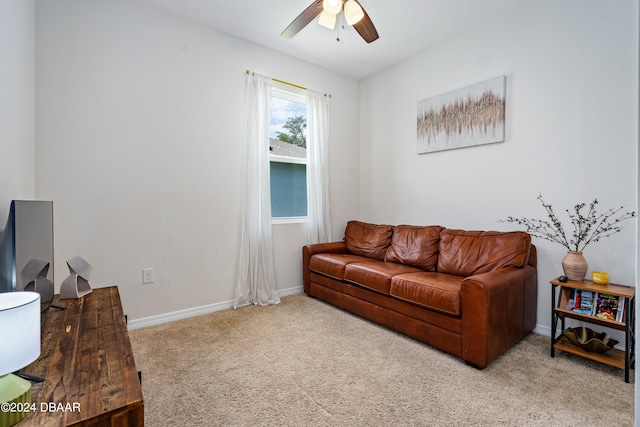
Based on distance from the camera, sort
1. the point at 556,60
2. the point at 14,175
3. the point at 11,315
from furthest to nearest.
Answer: the point at 556,60 < the point at 14,175 < the point at 11,315

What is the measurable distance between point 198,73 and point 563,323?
3715 mm

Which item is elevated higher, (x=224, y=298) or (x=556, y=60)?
(x=556, y=60)

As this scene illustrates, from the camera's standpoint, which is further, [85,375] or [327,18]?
[327,18]

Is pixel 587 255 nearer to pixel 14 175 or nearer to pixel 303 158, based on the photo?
pixel 303 158

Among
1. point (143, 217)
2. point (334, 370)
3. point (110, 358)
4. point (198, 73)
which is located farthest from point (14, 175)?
point (334, 370)

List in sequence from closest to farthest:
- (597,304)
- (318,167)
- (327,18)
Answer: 1. (597,304)
2. (327,18)
3. (318,167)

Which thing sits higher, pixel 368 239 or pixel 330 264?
pixel 368 239

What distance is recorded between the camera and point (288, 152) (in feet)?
11.8

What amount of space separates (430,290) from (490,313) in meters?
0.40

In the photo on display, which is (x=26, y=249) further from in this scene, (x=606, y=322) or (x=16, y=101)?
(x=606, y=322)

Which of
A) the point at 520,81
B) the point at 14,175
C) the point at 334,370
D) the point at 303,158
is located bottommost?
the point at 334,370

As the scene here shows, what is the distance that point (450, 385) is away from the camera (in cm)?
180

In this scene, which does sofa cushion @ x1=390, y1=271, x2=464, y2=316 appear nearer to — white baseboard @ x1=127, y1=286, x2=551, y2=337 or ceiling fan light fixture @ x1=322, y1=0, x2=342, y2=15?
white baseboard @ x1=127, y1=286, x2=551, y2=337

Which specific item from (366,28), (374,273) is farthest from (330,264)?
(366,28)
